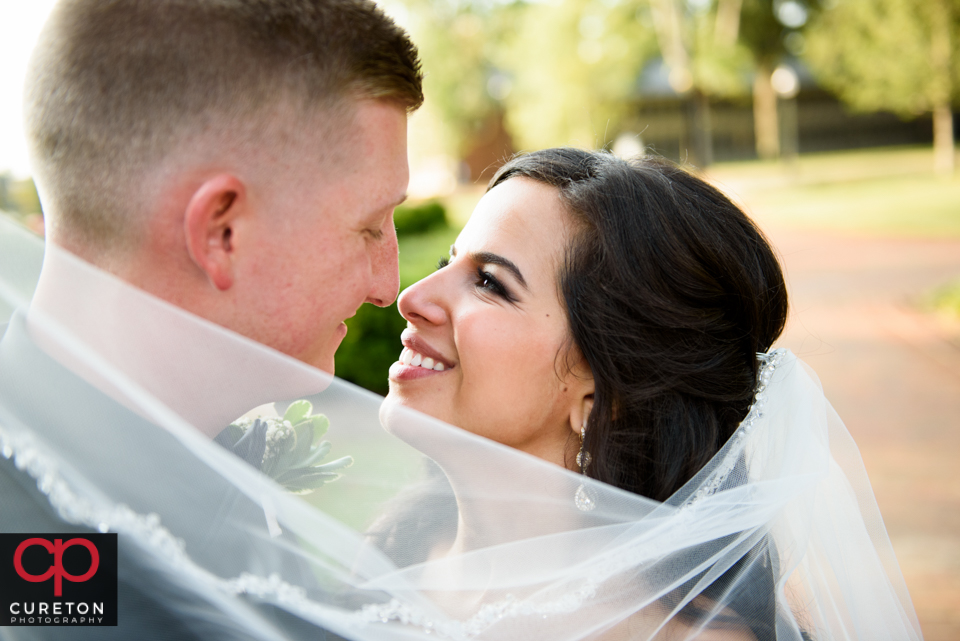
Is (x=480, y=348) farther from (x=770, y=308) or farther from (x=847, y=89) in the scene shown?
(x=847, y=89)

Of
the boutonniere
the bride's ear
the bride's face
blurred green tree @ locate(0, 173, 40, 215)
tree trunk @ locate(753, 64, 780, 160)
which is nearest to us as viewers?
the boutonniere

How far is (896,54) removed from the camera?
2773 cm

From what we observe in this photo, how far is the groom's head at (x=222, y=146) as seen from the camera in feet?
4.93

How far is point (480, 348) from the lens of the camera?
2.07 meters

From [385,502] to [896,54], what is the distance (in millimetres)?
31479

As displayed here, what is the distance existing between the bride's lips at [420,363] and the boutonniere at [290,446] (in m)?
0.34

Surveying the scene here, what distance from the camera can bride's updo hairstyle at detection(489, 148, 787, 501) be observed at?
2.11 metres

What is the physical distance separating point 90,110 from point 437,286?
3.16ft

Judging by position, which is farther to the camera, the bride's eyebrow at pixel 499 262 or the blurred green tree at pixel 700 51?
the blurred green tree at pixel 700 51

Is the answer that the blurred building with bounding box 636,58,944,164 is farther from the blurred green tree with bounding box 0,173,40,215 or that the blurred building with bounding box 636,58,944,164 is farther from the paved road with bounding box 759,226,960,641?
the blurred green tree with bounding box 0,173,40,215

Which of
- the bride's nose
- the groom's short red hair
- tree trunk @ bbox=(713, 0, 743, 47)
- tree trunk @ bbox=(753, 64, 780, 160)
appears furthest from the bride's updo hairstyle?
tree trunk @ bbox=(753, 64, 780, 160)

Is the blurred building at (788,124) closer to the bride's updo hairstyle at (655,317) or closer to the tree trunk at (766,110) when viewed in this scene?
the tree trunk at (766,110)

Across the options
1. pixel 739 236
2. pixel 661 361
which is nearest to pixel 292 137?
pixel 661 361

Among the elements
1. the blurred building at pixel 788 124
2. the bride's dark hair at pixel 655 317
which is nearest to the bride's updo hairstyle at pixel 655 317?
the bride's dark hair at pixel 655 317
